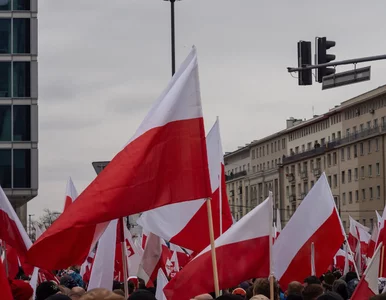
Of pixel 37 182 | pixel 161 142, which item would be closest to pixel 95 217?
pixel 161 142

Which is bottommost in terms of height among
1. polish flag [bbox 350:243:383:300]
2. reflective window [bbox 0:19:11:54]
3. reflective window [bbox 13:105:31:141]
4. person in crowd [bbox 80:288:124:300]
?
polish flag [bbox 350:243:383:300]

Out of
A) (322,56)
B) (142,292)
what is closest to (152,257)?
(322,56)

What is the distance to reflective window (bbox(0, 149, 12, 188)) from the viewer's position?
58.2 meters

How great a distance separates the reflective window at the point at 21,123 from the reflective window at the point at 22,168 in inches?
29.0

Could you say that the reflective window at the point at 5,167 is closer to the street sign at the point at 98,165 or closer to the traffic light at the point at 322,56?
the street sign at the point at 98,165

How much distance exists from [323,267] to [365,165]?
95180 mm

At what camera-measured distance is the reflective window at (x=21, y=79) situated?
194 feet

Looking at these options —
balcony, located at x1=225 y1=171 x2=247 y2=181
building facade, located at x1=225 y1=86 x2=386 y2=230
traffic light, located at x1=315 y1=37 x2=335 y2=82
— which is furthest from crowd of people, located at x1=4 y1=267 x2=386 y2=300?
balcony, located at x1=225 y1=171 x2=247 y2=181

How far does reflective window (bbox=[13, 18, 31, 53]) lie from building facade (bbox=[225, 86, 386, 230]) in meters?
49.4

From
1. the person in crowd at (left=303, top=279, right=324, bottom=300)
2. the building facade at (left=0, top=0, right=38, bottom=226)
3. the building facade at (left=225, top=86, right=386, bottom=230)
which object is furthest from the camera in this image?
the building facade at (left=225, top=86, right=386, bottom=230)

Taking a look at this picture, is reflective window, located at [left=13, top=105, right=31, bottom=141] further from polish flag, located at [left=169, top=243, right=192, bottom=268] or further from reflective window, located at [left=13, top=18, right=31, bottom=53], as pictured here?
polish flag, located at [left=169, top=243, right=192, bottom=268]

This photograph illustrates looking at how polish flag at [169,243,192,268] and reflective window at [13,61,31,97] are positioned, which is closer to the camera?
polish flag at [169,243,192,268]

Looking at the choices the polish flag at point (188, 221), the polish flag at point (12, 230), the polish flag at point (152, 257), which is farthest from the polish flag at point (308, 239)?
the polish flag at point (12, 230)

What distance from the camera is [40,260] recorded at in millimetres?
8484
